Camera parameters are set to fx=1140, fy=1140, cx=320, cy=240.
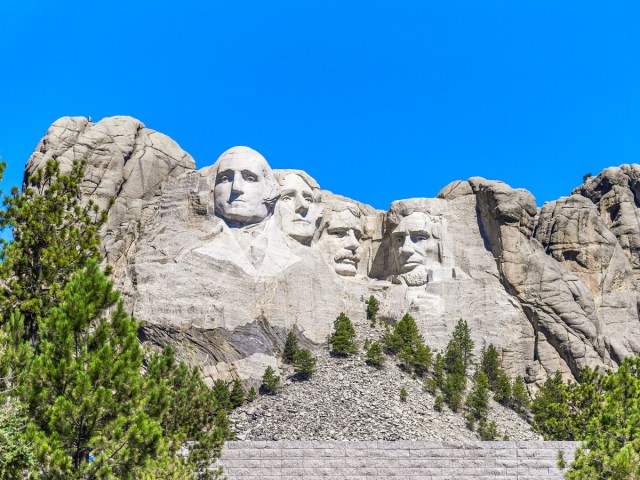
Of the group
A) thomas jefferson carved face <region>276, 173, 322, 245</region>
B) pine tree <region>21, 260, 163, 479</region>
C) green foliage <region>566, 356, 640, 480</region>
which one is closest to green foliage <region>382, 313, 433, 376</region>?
thomas jefferson carved face <region>276, 173, 322, 245</region>

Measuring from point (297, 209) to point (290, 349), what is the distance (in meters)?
5.97

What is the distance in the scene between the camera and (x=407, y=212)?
4081 cm

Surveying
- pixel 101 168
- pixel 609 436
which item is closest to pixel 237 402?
pixel 101 168

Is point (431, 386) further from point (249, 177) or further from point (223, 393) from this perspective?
point (249, 177)

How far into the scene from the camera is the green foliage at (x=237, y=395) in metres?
33.2

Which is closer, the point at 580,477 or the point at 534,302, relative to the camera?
the point at 580,477

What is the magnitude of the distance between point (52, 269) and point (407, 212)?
20366 mm

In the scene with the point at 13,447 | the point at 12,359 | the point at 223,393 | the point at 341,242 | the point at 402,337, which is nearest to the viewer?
the point at 13,447

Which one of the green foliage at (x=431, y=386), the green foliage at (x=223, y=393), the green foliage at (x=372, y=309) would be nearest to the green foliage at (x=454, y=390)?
the green foliage at (x=431, y=386)

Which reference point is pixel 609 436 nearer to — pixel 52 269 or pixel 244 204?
pixel 52 269

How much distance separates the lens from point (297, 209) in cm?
3959

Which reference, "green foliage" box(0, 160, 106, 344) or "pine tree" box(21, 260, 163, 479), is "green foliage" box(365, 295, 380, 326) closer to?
"green foliage" box(0, 160, 106, 344)

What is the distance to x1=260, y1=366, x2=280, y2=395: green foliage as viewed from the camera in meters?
33.8

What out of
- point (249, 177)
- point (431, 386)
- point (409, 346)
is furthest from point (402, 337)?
point (249, 177)
